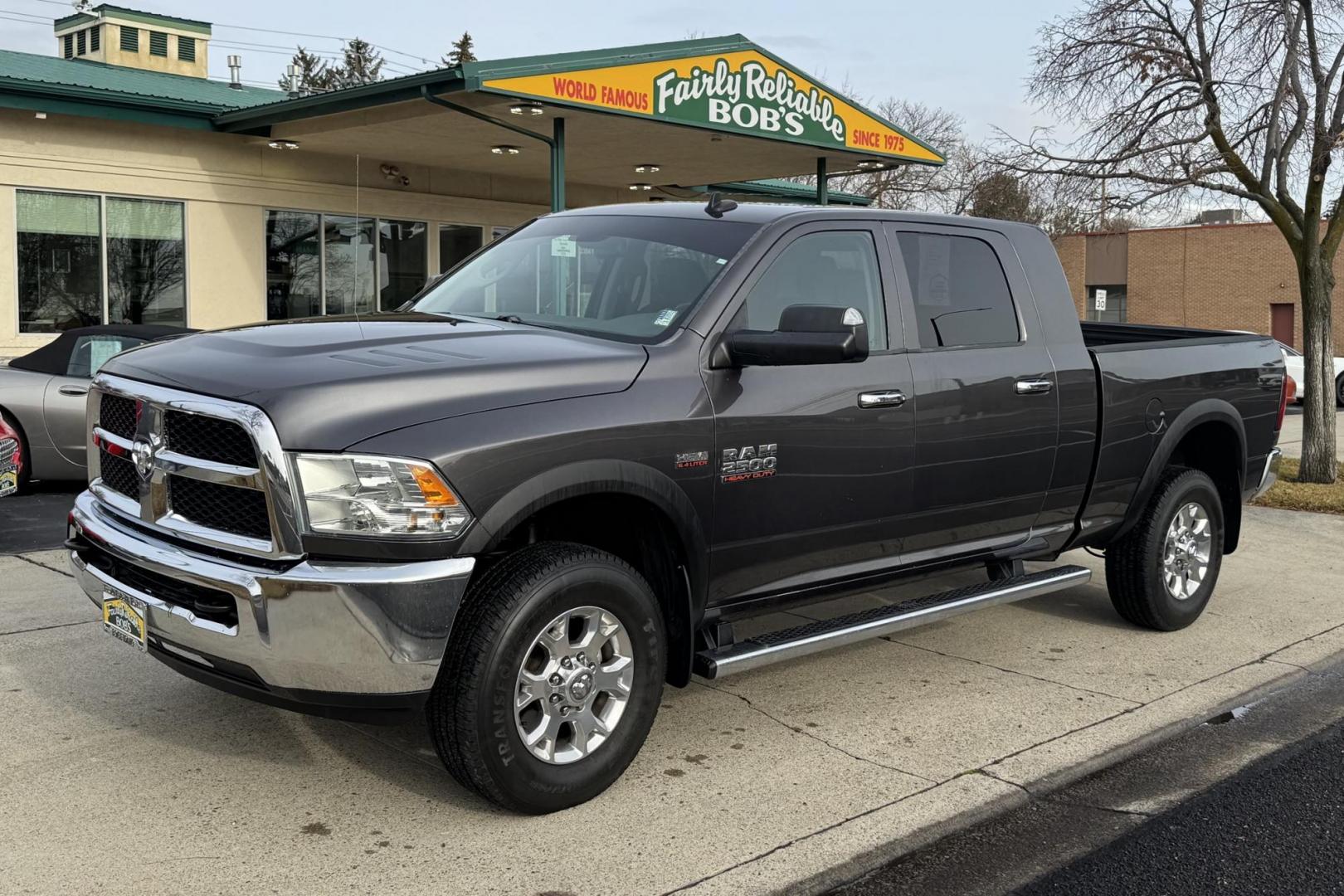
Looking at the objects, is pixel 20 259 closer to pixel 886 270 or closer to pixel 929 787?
pixel 886 270

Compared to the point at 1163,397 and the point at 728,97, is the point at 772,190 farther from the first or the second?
the point at 1163,397

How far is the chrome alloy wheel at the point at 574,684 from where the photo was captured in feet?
13.3

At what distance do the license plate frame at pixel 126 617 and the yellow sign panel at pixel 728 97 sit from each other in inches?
369

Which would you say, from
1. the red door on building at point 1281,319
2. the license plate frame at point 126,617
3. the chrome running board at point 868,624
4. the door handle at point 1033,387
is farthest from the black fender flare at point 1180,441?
the red door on building at point 1281,319

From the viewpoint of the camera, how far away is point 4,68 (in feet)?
52.1

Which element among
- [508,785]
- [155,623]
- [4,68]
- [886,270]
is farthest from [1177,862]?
[4,68]

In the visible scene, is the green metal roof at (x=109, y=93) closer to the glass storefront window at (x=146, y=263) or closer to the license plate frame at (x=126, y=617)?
the glass storefront window at (x=146, y=263)

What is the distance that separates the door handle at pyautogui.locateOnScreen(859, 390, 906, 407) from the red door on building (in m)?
42.4

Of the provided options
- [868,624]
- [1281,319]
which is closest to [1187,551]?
[868,624]

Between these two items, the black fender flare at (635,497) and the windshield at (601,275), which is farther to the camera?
the windshield at (601,275)

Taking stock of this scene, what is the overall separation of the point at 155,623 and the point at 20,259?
1277 cm

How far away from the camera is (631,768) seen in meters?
4.63

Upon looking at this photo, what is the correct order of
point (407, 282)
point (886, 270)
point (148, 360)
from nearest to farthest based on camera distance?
1. point (148, 360)
2. point (886, 270)
3. point (407, 282)

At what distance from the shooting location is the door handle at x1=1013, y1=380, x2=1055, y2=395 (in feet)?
18.4
